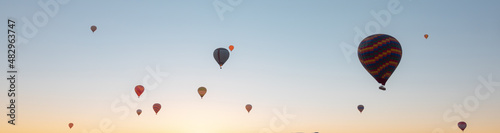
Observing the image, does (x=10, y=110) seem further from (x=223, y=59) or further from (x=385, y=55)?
(x=385, y=55)

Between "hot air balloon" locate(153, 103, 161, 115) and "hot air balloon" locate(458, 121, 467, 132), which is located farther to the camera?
"hot air balloon" locate(458, 121, 467, 132)

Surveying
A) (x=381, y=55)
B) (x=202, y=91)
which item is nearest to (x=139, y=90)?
(x=202, y=91)

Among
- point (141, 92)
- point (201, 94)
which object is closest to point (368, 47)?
point (201, 94)

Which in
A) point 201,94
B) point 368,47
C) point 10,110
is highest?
point 201,94

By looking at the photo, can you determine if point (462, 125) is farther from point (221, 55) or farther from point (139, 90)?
point (139, 90)

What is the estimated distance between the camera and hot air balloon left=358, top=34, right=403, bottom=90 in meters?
34.5

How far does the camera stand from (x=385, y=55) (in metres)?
34.5

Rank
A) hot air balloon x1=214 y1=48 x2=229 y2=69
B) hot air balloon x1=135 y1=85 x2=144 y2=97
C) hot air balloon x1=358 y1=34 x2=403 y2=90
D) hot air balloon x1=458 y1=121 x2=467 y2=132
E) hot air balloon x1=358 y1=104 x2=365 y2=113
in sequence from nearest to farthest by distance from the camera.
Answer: hot air balloon x1=358 y1=34 x2=403 y2=90
hot air balloon x1=214 y1=48 x2=229 y2=69
hot air balloon x1=135 y1=85 x2=144 y2=97
hot air balloon x1=458 y1=121 x2=467 y2=132
hot air balloon x1=358 y1=104 x2=365 y2=113

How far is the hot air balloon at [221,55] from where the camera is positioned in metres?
42.0

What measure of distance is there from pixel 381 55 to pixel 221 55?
45.1 feet

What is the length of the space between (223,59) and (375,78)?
1307 centimetres

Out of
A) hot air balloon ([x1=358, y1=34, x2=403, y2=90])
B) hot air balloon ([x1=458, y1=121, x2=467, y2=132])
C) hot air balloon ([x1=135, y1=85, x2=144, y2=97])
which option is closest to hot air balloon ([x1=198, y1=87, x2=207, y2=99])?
hot air balloon ([x1=135, y1=85, x2=144, y2=97])

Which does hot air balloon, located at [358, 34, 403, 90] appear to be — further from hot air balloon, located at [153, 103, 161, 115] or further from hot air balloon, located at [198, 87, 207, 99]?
hot air balloon, located at [153, 103, 161, 115]

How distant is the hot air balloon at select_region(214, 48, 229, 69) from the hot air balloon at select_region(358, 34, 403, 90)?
479 inches
